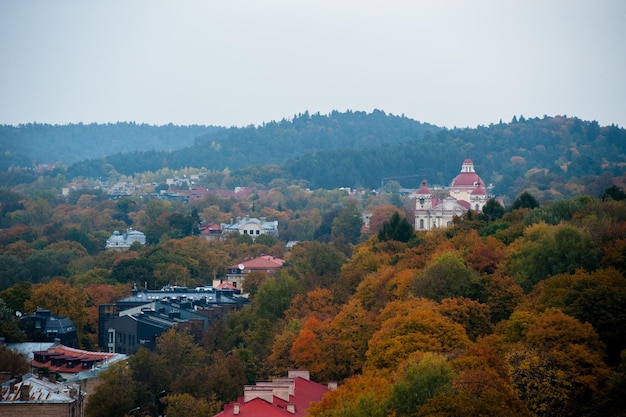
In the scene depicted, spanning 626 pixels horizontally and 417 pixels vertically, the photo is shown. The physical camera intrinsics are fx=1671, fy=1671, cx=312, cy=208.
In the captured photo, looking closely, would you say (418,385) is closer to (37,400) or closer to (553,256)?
(37,400)

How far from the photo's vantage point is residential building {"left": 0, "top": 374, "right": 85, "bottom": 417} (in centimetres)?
5456

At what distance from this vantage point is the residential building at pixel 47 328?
84188 mm

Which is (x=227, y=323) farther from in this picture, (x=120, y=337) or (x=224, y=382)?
(x=224, y=382)

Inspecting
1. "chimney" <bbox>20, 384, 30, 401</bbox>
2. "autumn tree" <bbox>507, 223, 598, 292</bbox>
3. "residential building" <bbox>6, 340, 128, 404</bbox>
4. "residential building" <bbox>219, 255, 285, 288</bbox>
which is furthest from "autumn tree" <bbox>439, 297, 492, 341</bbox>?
"residential building" <bbox>219, 255, 285, 288</bbox>

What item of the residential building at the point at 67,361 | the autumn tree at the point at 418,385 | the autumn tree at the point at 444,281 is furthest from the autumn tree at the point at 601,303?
the residential building at the point at 67,361

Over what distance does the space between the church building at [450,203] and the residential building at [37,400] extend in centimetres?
8689

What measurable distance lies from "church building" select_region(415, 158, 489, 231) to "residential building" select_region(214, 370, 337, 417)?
254 feet

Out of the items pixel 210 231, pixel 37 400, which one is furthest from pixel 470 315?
pixel 210 231

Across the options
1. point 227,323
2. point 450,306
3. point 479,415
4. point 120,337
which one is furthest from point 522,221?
point 479,415

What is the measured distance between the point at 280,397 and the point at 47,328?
27.8 meters

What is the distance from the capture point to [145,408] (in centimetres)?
6419

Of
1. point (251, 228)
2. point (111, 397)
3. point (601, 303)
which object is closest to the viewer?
point (601, 303)

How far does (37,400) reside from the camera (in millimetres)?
54906

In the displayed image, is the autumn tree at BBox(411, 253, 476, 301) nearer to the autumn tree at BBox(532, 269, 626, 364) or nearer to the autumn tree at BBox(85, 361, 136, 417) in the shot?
the autumn tree at BBox(532, 269, 626, 364)
